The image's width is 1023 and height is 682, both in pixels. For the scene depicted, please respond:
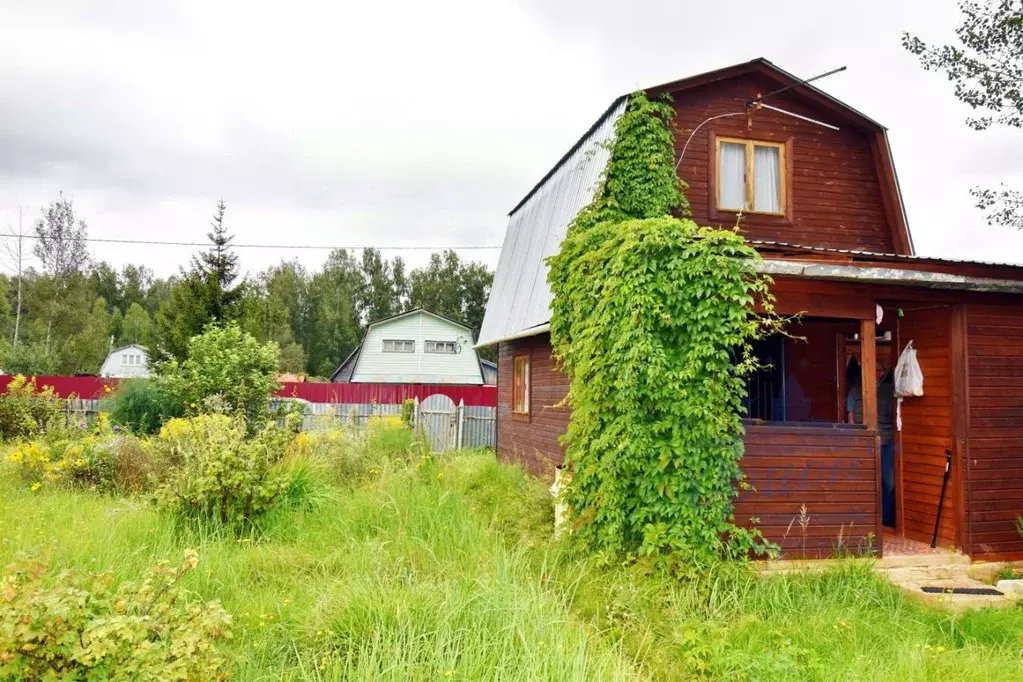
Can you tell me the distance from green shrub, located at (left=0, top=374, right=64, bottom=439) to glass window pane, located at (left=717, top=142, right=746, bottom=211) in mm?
11391

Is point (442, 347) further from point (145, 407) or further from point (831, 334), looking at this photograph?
point (831, 334)

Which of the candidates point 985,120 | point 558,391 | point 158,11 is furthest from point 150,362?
point 985,120

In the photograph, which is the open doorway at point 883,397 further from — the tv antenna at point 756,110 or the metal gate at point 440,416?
the metal gate at point 440,416

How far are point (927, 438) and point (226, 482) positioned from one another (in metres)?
7.29

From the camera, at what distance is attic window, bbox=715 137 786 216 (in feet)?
34.7

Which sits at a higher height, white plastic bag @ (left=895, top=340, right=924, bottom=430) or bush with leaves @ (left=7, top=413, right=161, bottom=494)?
white plastic bag @ (left=895, top=340, right=924, bottom=430)

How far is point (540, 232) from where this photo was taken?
12.5m

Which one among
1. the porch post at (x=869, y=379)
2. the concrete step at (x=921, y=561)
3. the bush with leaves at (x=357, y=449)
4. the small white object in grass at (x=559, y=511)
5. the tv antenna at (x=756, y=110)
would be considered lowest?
the concrete step at (x=921, y=561)

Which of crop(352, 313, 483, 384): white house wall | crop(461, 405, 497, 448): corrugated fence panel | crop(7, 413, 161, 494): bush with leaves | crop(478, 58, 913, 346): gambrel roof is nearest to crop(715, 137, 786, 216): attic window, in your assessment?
crop(478, 58, 913, 346): gambrel roof

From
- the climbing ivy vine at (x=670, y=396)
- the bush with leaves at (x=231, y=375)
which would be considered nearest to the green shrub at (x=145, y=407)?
the bush with leaves at (x=231, y=375)

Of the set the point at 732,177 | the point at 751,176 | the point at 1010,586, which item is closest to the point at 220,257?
the point at 732,177

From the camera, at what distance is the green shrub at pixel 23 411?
1227 centimetres

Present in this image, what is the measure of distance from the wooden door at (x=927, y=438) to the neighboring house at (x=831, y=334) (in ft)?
0.07

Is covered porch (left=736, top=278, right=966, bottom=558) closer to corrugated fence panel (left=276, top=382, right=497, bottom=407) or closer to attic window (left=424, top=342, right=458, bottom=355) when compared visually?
corrugated fence panel (left=276, top=382, right=497, bottom=407)
